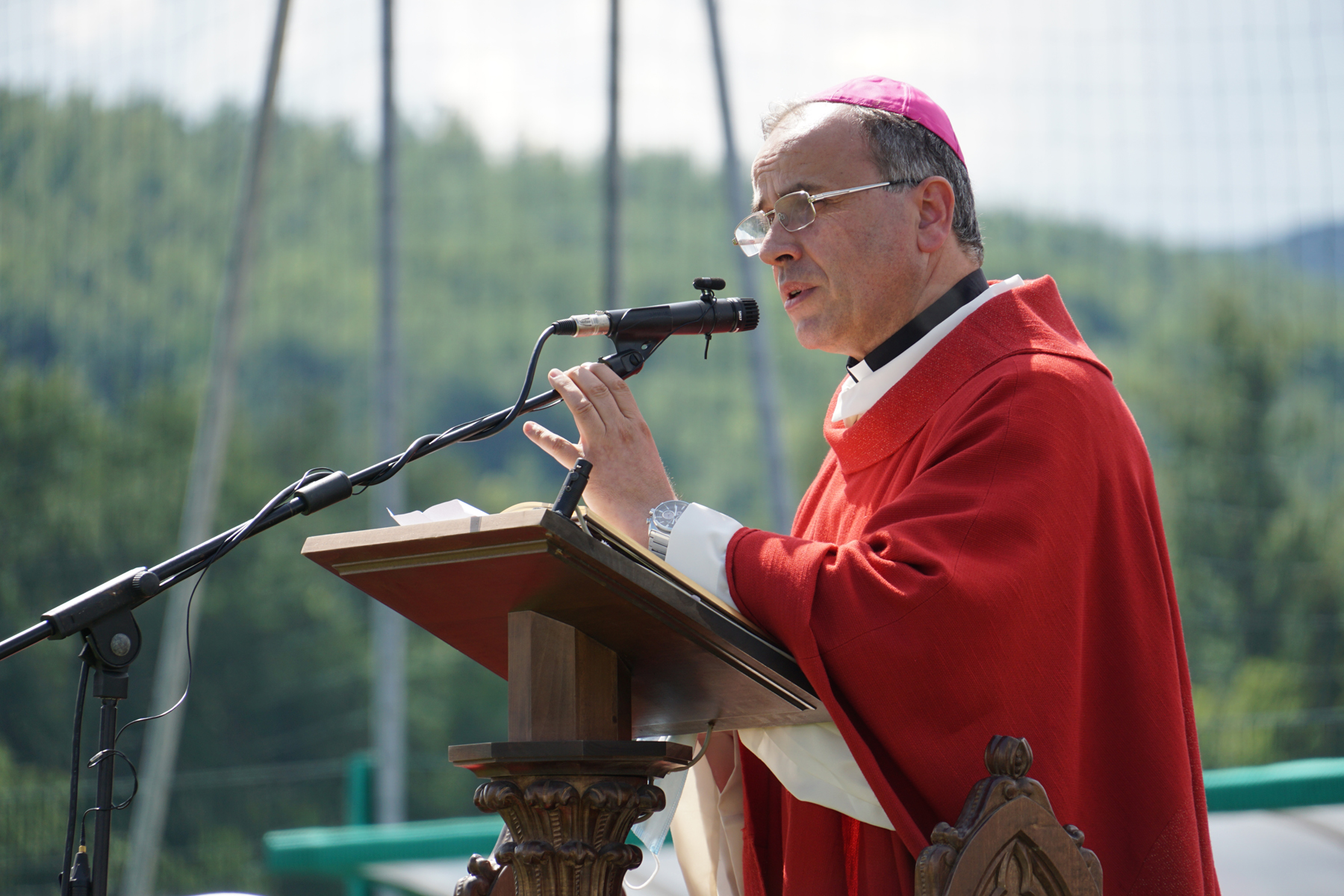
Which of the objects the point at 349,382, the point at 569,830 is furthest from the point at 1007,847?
the point at 349,382

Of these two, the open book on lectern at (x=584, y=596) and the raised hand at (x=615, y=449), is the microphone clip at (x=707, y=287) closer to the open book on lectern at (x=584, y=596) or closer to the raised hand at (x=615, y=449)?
the raised hand at (x=615, y=449)

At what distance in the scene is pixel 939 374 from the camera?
83.0 inches

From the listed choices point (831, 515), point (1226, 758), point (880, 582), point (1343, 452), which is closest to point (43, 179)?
point (831, 515)

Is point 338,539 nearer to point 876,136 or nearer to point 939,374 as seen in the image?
point 939,374

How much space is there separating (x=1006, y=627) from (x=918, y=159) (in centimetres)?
91

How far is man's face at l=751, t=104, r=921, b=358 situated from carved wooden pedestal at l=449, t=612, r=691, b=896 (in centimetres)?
81

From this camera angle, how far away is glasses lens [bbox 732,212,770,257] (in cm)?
225

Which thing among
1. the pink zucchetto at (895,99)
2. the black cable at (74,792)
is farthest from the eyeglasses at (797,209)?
the black cable at (74,792)

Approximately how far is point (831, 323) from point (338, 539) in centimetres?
98

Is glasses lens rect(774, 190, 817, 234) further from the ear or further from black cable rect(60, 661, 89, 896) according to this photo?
black cable rect(60, 661, 89, 896)

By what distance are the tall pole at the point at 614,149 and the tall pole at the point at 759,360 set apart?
1.48ft

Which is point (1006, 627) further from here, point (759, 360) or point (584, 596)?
point (759, 360)

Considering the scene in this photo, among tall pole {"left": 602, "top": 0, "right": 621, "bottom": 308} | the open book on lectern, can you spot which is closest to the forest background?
tall pole {"left": 602, "top": 0, "right": 621, "bottom": 308}

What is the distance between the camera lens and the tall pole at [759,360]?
5.98 meters
